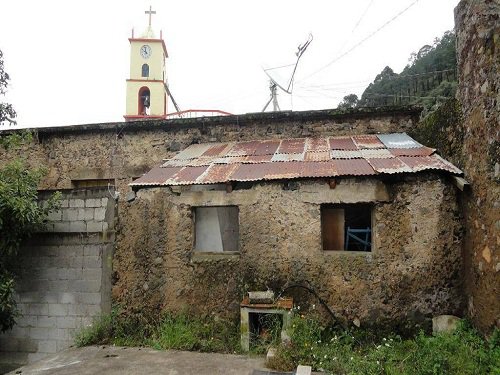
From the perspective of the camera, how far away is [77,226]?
6.02 meters

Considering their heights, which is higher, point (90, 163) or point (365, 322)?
Answer: point (90, 163)

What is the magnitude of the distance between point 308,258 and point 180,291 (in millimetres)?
2011

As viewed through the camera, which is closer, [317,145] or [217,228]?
[217,228]

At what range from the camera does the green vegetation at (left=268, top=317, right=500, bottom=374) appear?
3.67m

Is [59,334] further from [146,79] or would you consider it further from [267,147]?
[146,79]

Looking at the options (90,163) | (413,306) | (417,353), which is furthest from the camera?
(90,163)

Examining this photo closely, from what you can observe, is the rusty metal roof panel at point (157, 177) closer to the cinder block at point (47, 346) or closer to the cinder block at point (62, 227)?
the cinder block at point (62, 227)

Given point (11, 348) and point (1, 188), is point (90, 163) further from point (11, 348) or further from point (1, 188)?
point (11, 348)

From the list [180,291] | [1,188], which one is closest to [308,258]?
[180,291]

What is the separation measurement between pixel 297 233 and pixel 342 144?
7.63 feet

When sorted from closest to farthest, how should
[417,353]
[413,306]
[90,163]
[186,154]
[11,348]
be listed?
[417,353] → [413,306] → [11,348] → [186,154] → [90,163]

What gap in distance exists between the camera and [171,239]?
5453 mm

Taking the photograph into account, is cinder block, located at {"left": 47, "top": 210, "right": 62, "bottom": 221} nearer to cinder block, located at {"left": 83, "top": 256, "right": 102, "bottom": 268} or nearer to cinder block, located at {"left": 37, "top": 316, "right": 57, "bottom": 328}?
cinder block, located at {"left": 83, "top": 256, "right": 102, "bottom": 268}

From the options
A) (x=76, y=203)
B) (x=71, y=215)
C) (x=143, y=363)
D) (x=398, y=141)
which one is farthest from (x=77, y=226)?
(x=398, y=141)
